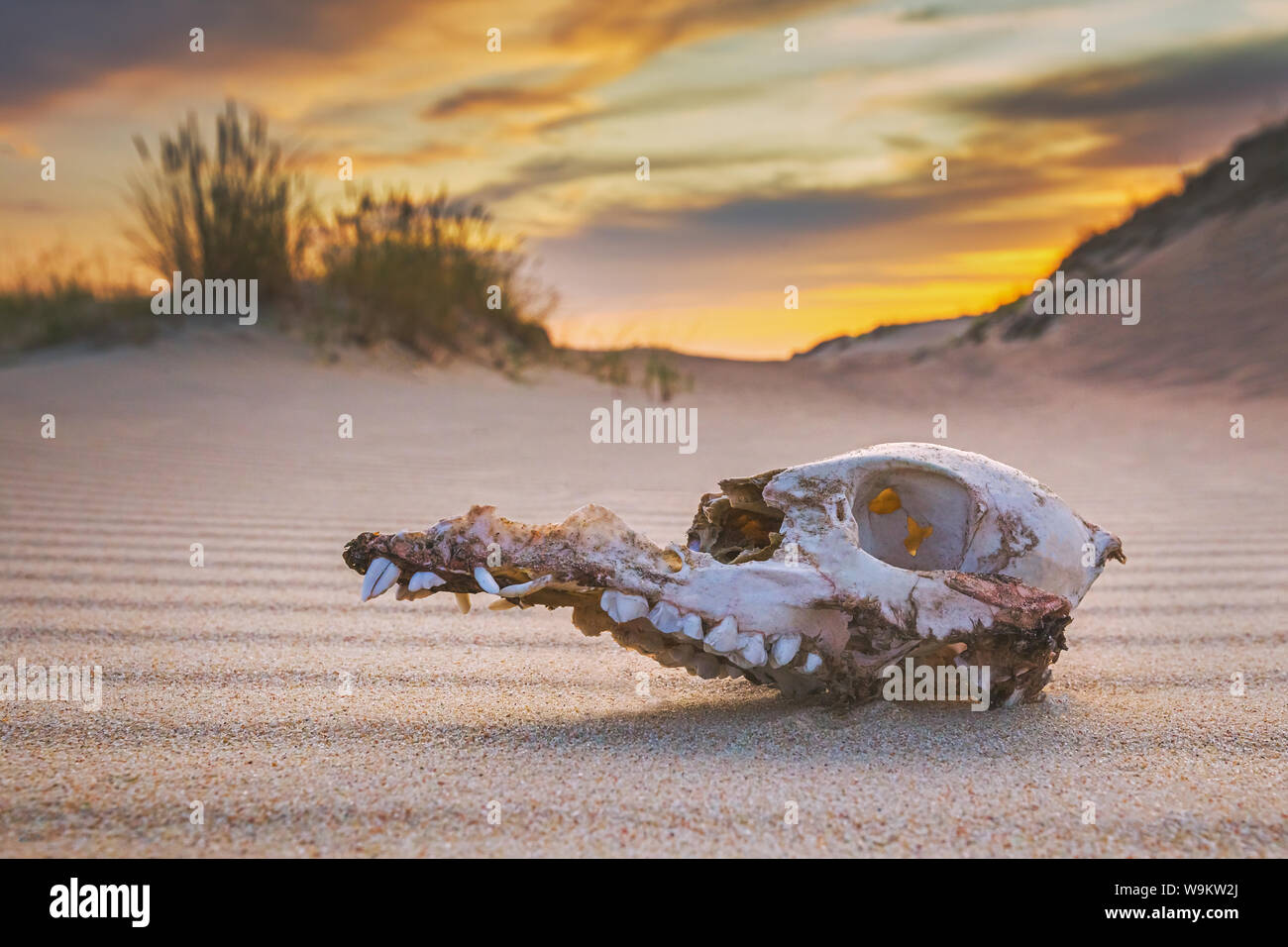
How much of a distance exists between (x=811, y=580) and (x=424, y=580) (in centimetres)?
72

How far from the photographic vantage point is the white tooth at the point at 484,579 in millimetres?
1771

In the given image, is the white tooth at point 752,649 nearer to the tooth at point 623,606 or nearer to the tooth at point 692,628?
the tooth at point 692,628

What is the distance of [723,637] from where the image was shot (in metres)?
1.82

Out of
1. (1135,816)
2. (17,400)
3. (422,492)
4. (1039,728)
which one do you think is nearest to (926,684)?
(1039,728)

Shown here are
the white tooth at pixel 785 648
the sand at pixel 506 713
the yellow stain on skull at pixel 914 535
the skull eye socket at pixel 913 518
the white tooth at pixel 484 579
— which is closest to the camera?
the sand at pixel 506 713

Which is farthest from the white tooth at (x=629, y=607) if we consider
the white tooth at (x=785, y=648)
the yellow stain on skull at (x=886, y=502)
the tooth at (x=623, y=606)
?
the yellow stain on skull at (x=886, y=502)

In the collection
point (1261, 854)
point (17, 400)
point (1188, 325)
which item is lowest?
point (1261, 854)

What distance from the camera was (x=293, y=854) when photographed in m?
1.58

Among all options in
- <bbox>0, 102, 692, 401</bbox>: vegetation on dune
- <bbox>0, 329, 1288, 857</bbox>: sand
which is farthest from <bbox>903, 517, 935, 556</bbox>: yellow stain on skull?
<bbox>0, 102, 692, 401</bbox>: vegetation on dune

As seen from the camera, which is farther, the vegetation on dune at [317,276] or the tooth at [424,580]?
the vegetation on dune at [317,276]

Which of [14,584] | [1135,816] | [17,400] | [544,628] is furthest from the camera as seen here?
[17,400]

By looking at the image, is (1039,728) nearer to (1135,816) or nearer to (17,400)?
(1135,816)

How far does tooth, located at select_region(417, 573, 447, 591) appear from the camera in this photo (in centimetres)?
179
